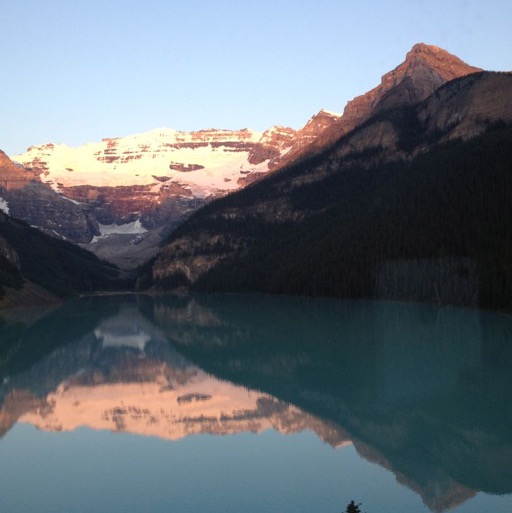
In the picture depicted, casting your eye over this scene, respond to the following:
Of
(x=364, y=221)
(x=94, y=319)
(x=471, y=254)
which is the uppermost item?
(x=364, y=221)

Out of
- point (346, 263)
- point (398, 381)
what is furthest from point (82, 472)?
point (346, 263)

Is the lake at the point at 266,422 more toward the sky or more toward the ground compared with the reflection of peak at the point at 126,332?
more toward the ground

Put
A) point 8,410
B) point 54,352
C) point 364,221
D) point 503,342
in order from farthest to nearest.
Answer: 1. point 364,221
2. point 54,352
3. point 503,342
4. point 8,410

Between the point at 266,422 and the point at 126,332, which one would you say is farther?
the point at 126,332

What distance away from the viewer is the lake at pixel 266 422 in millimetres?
34688

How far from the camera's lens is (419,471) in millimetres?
37219

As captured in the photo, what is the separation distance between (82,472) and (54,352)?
5296cm

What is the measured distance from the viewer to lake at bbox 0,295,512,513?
34.7m

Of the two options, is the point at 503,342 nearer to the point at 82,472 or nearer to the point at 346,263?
the point at 82,472

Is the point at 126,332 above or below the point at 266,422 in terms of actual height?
above

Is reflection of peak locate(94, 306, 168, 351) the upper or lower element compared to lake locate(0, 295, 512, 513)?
upper

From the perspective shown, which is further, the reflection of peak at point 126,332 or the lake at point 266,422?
the reflection of peak at point 126,332

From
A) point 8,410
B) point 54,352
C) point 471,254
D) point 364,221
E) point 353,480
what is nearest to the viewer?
point 353,480

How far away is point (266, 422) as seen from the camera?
161 feet
